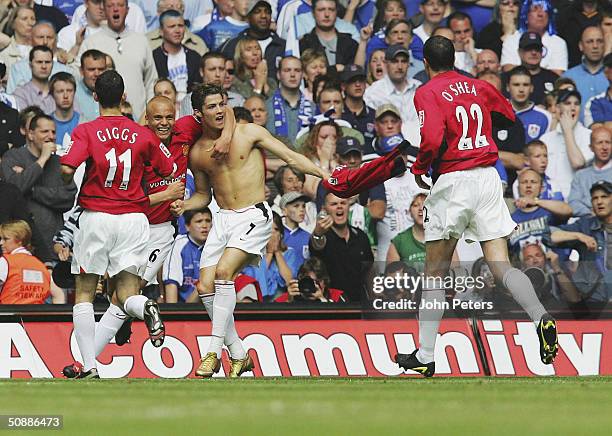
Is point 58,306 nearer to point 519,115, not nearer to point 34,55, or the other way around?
point 34,55

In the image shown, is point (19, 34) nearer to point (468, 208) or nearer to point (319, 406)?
point (468, 208)

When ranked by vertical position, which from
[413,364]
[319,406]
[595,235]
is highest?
[595,235]

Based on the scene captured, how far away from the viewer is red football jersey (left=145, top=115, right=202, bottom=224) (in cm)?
1196

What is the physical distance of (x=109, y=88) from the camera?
10867 millimetres

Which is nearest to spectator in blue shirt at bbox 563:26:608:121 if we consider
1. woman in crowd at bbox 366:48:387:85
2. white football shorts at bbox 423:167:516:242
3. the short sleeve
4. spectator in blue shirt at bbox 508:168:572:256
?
spectator in blue shirt at bbox 508:168:572:256

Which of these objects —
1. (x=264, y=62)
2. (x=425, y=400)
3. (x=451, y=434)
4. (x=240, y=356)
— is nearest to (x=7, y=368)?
(x=240, y=356)

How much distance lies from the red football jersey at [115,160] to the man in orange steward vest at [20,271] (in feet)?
9.76

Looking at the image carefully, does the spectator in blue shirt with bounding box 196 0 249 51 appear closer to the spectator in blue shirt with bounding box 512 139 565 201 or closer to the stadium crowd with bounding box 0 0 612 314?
the stadium crowd with bounding box 0 0 612 314

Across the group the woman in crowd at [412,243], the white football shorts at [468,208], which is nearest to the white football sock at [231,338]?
the white football shorts at [468,208]

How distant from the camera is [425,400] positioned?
7.94 m

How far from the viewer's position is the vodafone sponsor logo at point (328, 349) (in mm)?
13305

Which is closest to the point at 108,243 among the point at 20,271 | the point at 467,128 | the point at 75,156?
the point at 75,156

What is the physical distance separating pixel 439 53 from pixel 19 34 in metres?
6.79

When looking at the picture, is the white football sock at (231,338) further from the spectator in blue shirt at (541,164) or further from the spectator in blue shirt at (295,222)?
the spectator in blue shirt at (541,164)
